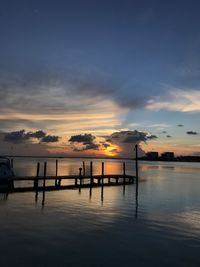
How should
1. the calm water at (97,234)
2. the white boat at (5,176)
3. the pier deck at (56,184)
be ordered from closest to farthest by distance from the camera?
the calm water at (97,234) < the white boat at (5,176) < the pier deck at (56,184)

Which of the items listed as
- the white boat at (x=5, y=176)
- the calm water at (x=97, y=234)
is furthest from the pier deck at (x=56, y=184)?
the calm water at (x=97, y=234)

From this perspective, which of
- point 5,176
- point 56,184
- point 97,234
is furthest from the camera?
point 56,184

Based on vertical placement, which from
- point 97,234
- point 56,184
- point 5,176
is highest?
point 5,176

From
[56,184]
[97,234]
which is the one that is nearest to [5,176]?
[56,184]

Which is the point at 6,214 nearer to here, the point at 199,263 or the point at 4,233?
the point at 4,233

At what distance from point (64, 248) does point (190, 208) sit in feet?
59.0

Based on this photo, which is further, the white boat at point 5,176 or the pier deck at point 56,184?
the pier deck at point 56,184

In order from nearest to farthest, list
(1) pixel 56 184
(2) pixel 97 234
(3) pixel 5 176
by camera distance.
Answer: (2) pixel 97 234, (3) pixel 5 176, (1) pixel 56 184

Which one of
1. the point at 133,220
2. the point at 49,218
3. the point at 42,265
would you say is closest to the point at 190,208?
the point at 133,220

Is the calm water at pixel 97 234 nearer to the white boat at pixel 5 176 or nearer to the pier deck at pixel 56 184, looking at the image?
the pier deck at pixel 56 184

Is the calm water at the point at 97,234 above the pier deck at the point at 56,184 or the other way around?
the other way around

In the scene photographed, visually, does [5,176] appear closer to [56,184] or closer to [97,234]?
[56,184]

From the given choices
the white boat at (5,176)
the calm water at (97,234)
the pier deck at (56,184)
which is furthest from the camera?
the pier deck at (56,184)

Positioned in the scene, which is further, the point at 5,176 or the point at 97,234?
the point at 5,176
